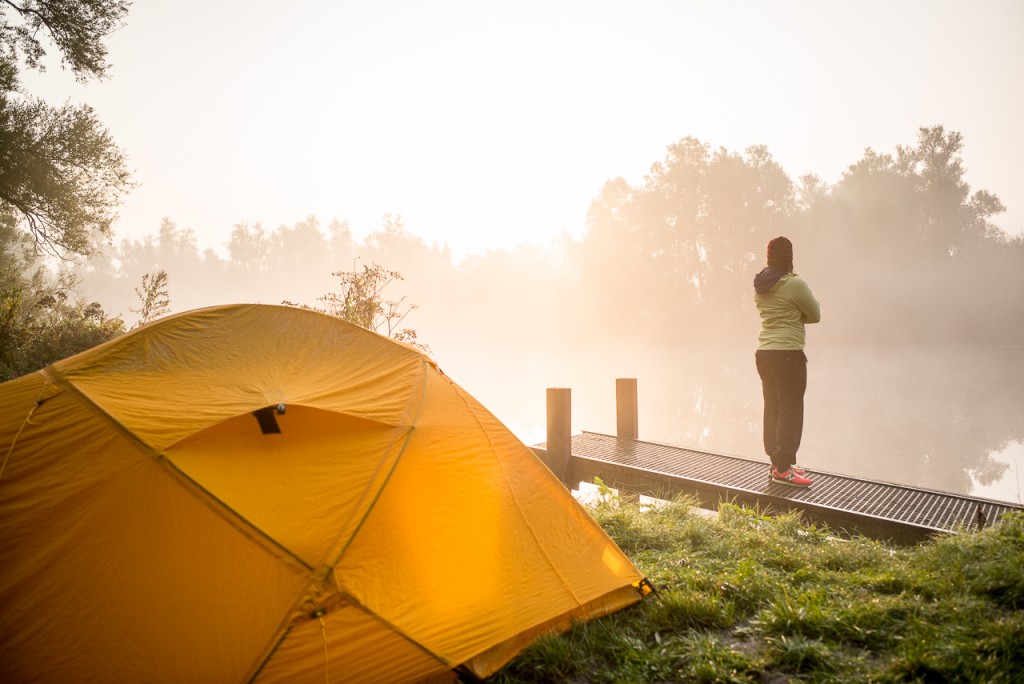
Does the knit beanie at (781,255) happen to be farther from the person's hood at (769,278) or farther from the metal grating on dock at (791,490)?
the metal grating on dock at (791,490)

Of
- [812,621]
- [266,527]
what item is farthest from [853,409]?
[266,527]

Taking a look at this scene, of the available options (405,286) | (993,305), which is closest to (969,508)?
(993,305)

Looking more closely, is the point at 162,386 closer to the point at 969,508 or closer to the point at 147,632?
the point at 147,632

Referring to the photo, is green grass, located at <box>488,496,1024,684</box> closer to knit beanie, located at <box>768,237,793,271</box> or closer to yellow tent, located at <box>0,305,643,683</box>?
yellow tent, located at <box>0,305,643,683</box>

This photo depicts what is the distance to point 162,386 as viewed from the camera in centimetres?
324

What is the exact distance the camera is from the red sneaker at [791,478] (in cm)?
634

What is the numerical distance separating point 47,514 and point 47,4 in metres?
14.8

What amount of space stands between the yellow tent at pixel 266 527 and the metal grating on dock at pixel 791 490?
316 cm

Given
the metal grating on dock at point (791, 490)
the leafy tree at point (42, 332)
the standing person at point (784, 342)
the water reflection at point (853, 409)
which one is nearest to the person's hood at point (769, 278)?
the standing person at point (784, 342)

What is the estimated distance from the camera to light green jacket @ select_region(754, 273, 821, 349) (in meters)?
6.02

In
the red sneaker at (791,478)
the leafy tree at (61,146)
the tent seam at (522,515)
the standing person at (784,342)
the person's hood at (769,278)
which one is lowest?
the red sneaker at (791,478)

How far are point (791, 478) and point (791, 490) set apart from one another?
224 millimetres

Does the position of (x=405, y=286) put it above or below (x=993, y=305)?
above

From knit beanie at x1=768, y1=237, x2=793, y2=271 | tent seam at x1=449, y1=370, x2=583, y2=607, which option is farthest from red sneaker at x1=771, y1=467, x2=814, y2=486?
tent seam at x1=449, y1=370, x2=583, y2=607
